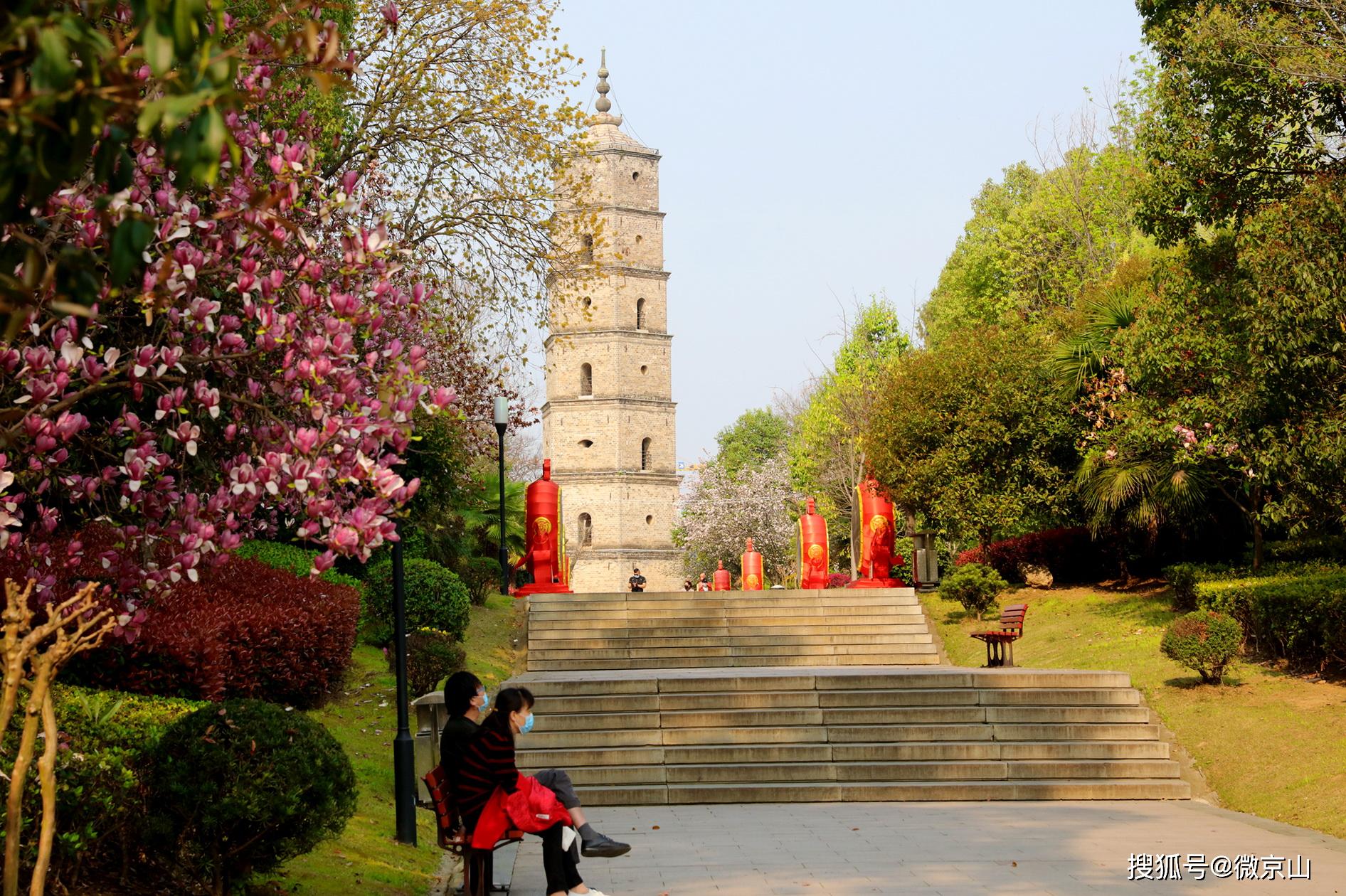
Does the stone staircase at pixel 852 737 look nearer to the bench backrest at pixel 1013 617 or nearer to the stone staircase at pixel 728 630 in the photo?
the bench backrest at pixel 1013 617

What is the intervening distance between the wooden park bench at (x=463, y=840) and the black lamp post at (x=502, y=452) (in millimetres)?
15421

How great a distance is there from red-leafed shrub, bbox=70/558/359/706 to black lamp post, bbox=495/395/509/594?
27.6ft

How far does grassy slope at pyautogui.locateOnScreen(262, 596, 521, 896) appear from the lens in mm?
8250

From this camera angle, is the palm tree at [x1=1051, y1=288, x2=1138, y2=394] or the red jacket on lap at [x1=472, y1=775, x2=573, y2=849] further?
the palm tree at [x1=1051, y1=288, x2=1138, y2=394]

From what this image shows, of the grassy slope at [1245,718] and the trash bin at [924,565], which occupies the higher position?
the trash bin at [924,565]

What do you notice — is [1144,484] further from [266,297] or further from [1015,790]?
Result: [266,297]

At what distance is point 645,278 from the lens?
207 feet

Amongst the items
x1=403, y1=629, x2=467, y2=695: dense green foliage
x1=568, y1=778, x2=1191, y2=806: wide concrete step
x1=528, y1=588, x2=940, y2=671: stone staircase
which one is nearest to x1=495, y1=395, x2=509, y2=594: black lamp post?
x1=528, y1=588, x2=940, y2=671: stone staircase

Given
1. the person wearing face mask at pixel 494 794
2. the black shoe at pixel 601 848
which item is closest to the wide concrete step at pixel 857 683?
the black shoe at pixel 601 848

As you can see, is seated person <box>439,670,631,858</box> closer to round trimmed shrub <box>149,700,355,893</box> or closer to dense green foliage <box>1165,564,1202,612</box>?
round trimmed shrub <box>149,700,355,893</box>

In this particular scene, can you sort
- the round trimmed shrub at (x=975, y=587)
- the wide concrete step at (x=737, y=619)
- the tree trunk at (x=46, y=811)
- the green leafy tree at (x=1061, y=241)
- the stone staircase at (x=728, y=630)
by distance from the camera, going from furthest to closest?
the green leafy tree at (x=1061, y=241)
the round trimmed shrub at (x=975, y=587)
the wide concrete step at (x=737, y=619)
the stone staircase at (x=728, y=630)
the tree trunk at (x=46, y=811)

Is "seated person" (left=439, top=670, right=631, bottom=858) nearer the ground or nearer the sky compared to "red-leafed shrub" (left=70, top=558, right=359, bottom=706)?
nearer the ground

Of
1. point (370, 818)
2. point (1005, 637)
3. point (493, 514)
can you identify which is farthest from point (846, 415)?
point (370, 818)

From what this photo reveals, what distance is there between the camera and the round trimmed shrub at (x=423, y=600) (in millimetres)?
18562
